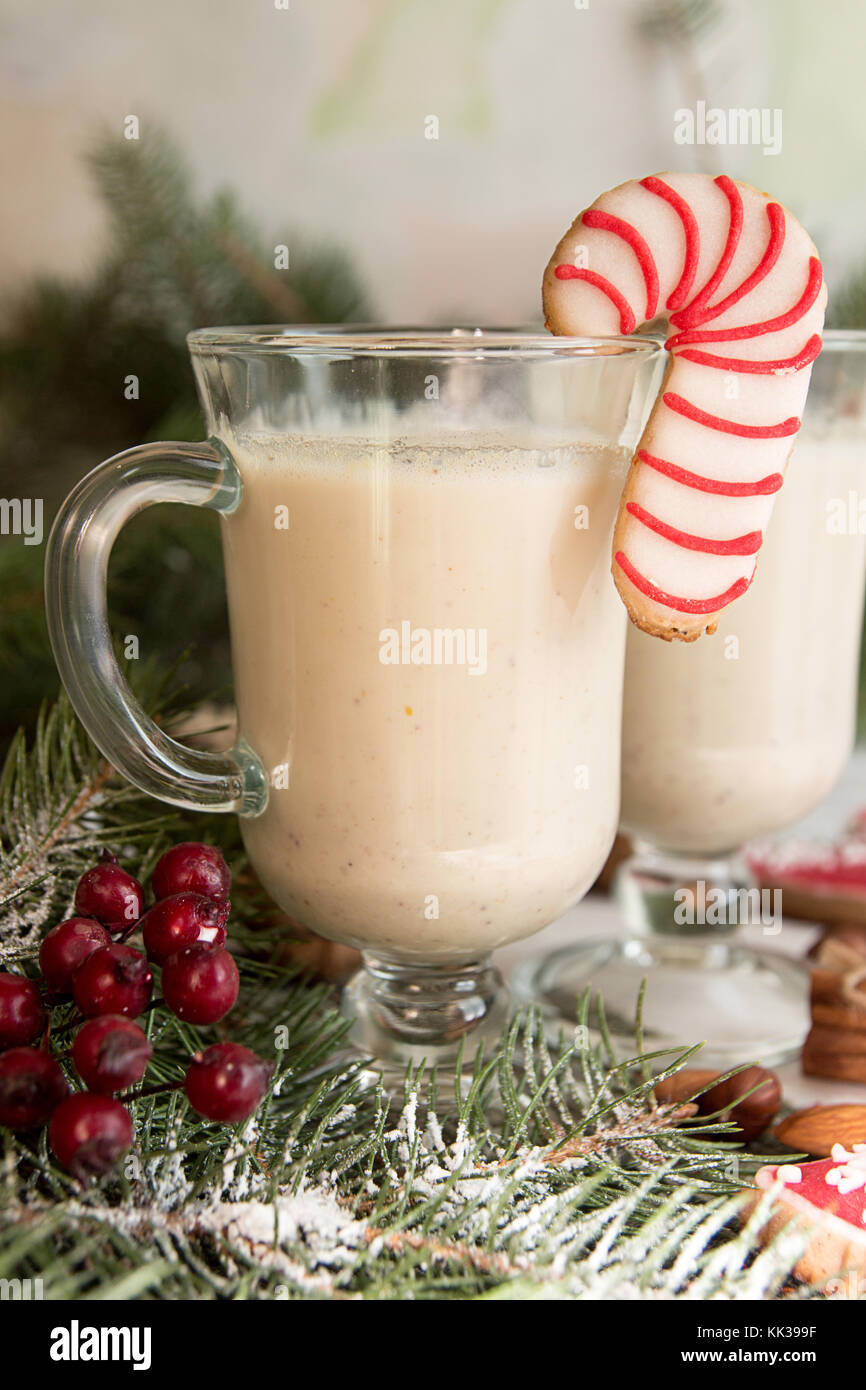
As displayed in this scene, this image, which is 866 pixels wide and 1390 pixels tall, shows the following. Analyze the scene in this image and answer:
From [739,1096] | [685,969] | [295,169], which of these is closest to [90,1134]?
[739,1096]

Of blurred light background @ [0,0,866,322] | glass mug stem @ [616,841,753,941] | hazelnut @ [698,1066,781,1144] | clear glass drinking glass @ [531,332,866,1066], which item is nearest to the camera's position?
hazelnut @ [698,1066,781,1144]

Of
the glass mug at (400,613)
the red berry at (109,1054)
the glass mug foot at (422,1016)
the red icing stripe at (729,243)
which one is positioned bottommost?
the glass mug foot at (422,1016)

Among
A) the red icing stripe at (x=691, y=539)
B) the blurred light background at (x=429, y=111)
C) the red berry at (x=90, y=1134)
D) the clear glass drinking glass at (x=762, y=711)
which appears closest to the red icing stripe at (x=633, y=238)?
the red icing stripe at (x=691, y=539)

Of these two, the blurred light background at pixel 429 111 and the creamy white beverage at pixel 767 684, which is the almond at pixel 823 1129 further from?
the blurred light background at pixel 429 111

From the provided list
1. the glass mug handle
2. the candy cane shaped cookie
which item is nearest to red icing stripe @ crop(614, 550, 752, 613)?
the candy cane shaped cookie

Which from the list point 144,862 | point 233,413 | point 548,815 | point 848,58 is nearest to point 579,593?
point 548,815

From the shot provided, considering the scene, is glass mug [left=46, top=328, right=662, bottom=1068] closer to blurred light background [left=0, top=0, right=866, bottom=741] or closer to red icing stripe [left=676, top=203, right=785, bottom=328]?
red icing stripe [left=676, top=203, right=785, bottom=328]

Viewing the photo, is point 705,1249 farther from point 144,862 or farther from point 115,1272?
point 144,862
